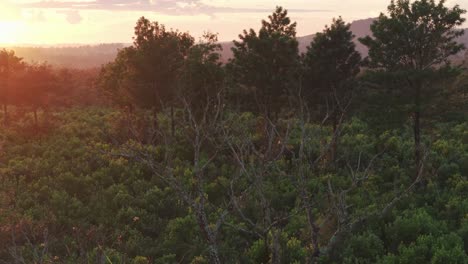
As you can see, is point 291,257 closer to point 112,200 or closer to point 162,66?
point 112,200

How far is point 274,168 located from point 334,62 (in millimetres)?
11298

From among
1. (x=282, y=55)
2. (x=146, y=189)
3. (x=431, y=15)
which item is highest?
(x=431, y=15)

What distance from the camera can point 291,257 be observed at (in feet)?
47.5

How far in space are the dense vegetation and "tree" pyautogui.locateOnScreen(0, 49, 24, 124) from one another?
16.6ft

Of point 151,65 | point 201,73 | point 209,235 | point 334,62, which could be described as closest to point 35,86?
point 151,65

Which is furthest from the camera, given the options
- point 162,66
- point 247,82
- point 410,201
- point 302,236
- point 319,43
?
point 162,66

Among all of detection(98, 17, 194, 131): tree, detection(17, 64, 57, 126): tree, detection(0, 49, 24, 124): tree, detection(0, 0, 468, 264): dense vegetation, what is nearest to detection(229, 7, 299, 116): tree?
detection(0, 0, 468, 264): dense vegetation

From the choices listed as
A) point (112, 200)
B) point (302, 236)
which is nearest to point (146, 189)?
point (112, 200)

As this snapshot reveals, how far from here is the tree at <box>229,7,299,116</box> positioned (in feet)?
85.9

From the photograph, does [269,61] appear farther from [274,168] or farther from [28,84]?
[28,84]

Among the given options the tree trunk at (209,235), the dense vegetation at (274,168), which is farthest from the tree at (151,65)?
the tree trunk at (209,235)

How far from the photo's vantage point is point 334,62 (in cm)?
2492

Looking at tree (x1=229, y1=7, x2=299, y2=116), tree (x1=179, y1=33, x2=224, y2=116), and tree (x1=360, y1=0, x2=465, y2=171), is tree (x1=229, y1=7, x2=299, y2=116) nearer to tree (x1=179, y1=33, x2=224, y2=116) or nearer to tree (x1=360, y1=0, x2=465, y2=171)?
tree (x1=179, y1=33, x2=224, y2=116)

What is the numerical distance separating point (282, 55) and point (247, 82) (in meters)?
2.87
